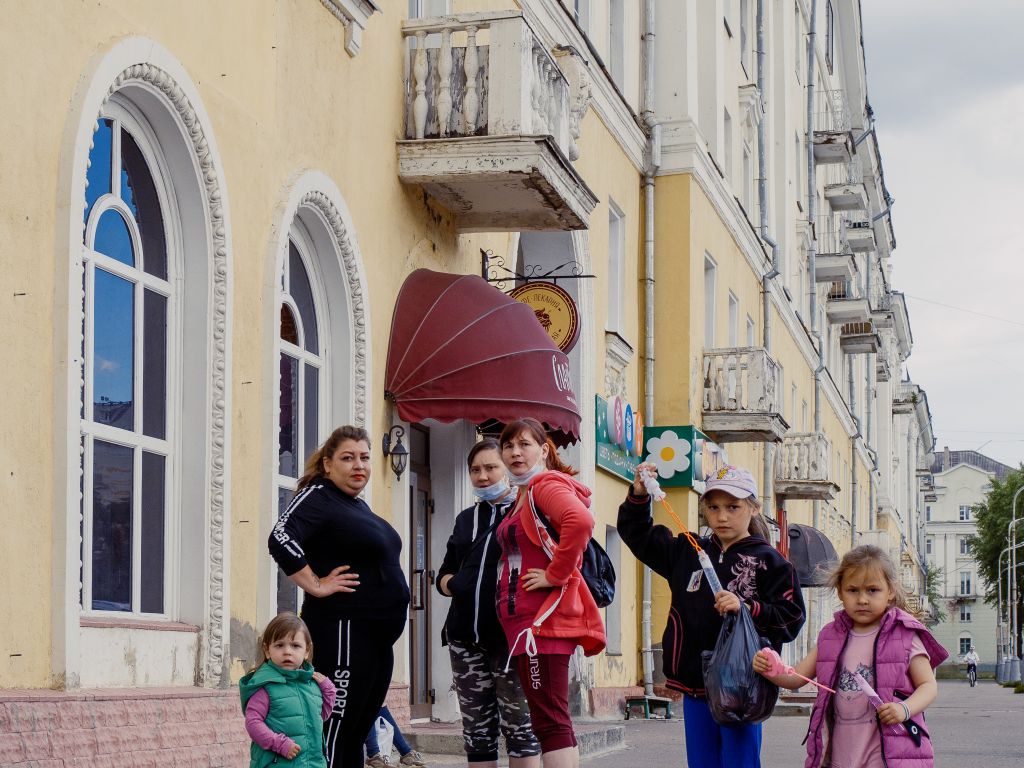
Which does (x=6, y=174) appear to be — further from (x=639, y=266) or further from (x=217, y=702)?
(x=639, y=266)

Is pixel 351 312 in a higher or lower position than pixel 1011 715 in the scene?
higher

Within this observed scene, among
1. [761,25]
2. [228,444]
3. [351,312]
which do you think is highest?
[761,25]

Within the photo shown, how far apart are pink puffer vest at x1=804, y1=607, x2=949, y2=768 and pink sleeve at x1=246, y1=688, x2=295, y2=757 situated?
1974 millimetres

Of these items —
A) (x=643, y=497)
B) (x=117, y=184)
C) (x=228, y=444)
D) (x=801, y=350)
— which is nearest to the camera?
(x=643, y=497)

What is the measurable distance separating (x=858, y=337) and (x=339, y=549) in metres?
41.0

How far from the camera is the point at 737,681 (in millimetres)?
6035

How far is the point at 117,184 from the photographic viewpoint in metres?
8.58

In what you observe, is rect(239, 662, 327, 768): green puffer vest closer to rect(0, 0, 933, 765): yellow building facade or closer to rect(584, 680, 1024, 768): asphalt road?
rect(0, 0, 933, 765): yellow building facade

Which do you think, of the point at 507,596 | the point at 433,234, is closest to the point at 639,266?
the point at 433,234

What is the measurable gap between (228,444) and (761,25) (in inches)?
872

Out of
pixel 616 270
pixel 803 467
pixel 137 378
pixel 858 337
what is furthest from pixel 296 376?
pixel 858 337

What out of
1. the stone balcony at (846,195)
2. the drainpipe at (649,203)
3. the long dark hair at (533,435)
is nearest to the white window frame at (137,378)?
the long dark hair at (533,435)

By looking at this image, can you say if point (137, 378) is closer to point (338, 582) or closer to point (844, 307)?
point (338, 582)

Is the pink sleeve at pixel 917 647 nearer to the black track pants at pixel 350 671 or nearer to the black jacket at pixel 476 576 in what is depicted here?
the black jacket at pixel 476 576
